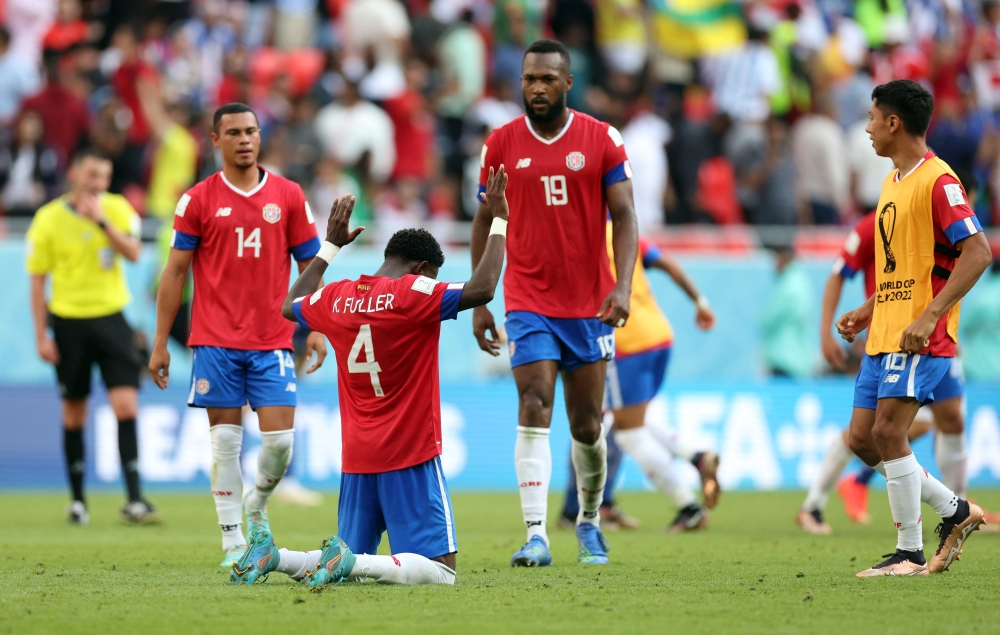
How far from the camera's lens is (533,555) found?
7.50 meters

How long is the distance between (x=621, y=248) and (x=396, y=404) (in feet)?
5.87

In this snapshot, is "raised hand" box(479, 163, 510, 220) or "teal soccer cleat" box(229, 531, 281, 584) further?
"raised hand" box(479, 163, 510, 220)

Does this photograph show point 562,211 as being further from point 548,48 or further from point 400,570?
point 400,570

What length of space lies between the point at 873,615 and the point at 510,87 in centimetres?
1323

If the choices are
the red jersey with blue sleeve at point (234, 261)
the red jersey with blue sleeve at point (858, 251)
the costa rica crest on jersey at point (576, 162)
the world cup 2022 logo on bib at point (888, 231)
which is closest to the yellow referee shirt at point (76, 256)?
the red jersey with blue sleeve at point (234, 261)

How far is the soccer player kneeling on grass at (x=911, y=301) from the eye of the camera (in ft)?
22.5

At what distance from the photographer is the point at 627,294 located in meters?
7.26

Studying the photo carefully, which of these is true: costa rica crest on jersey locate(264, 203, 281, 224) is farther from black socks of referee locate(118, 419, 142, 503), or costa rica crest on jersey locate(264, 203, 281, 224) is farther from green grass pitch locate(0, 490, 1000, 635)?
black socks of referee locate(118, 419, 142, 503)

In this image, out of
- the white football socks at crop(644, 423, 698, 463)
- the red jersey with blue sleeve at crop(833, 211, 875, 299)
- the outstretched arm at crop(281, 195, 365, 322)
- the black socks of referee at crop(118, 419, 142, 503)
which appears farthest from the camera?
the black socks of referee at crop(118, 419, 142, 503)

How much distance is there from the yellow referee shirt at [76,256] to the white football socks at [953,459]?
22.4 ft

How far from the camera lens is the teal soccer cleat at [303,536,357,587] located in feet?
20.4

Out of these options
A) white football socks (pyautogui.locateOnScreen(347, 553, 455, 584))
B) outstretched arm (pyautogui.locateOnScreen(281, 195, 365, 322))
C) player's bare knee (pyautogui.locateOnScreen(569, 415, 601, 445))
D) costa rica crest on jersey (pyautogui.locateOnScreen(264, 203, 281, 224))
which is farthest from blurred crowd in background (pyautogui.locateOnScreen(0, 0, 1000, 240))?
white football socks (pyautogui.locateOnScreen(347, 553, 455, 584))

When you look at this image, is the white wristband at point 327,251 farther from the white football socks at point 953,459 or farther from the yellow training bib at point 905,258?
the white football socks at point 953,459

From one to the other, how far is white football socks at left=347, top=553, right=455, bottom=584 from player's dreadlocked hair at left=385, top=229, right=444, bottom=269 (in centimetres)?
148
